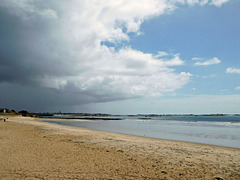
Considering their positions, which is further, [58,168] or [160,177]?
[58,168]

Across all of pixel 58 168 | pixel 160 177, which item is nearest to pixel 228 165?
pixel 160 177

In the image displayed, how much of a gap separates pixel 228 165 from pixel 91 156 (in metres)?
8.20

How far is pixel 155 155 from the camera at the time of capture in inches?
466

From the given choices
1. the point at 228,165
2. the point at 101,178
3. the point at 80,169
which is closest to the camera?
the point at 101,178

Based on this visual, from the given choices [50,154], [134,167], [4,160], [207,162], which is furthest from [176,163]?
[4,160]

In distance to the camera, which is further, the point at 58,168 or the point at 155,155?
the point at 155,155

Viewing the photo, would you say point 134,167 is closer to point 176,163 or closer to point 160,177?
point 160,177

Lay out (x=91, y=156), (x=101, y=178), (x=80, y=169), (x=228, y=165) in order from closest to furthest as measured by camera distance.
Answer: (x=101, y=178) < (x=80, y=169) < (x=228, y=165) < (x=91, y=156)

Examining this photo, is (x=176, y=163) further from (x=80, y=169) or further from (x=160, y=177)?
(x=80, y=169)

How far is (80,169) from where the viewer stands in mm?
8641

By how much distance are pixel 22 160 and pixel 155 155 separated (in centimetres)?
831

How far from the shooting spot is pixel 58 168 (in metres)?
8.72

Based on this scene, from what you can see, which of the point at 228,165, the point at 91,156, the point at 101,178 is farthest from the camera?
the point at 91,156

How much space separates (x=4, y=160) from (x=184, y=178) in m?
9.70
